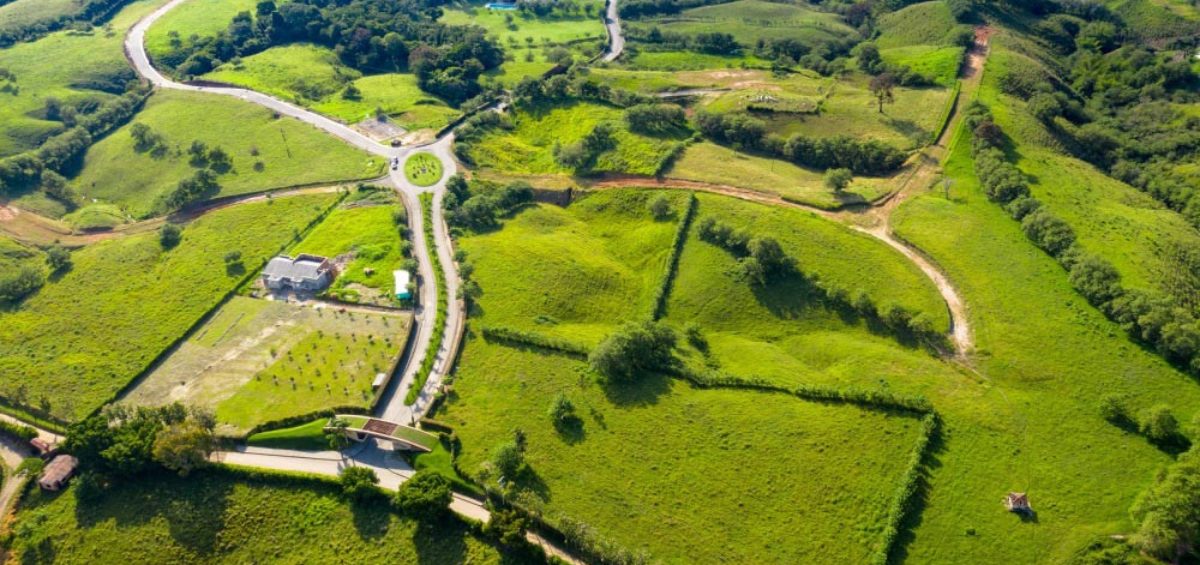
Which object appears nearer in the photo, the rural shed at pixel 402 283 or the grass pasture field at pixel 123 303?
the grass pasture field at pixel 123 303

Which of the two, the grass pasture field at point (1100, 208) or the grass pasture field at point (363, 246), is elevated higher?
the grass pasture field at point (1100, 208)

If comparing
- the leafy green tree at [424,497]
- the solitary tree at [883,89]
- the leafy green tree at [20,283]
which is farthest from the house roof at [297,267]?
the solitary tree at [883,89]

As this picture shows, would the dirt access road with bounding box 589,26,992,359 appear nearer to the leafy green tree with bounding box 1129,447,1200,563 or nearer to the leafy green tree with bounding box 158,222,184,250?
the leafy green tree with bounding box 1129,447,1200,563

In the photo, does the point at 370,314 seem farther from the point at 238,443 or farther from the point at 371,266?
the point at 238,443

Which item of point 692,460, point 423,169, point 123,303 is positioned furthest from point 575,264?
point 123,303

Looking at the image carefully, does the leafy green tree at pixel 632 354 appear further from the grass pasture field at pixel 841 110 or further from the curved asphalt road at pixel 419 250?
the grass pasture field at pixel 841 110

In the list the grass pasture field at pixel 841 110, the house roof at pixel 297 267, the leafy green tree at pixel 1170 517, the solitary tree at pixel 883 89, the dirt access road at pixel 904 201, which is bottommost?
the house roof at pixel 297 267

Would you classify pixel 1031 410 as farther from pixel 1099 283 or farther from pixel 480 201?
pixel 480 201
